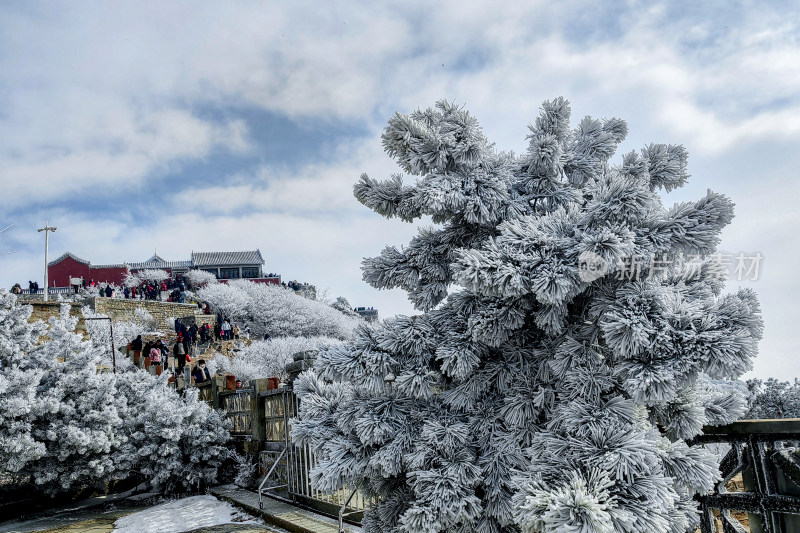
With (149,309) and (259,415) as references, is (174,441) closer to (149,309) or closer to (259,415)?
(259,415)

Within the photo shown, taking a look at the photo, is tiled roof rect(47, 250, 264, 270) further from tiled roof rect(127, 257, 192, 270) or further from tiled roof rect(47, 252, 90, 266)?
tiled roof rect(47, 252, 90, 266)

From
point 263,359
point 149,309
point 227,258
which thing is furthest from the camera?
point 227,258

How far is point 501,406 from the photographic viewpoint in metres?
2.07

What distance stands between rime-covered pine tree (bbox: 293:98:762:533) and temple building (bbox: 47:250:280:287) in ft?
170

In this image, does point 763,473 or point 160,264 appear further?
point 160,264

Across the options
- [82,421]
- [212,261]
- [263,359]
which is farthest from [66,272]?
[82,421]

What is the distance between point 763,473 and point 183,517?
6202 mm

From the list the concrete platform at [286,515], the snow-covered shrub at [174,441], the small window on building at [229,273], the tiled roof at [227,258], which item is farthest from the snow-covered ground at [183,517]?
the tiled roof at [227,258]

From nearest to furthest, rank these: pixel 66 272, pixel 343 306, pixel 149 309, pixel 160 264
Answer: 1. pixel 149 309
2. pixel 66 272
3. pixel 343 306
4. pixel 160 264

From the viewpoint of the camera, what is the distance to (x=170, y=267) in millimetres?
55344

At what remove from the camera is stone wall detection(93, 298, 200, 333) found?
95.5ft

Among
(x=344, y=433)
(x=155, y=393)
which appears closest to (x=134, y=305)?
(x=155, y=393)

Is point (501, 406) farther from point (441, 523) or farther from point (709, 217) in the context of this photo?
point (709, 217)

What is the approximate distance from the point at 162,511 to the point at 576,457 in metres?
6.95
